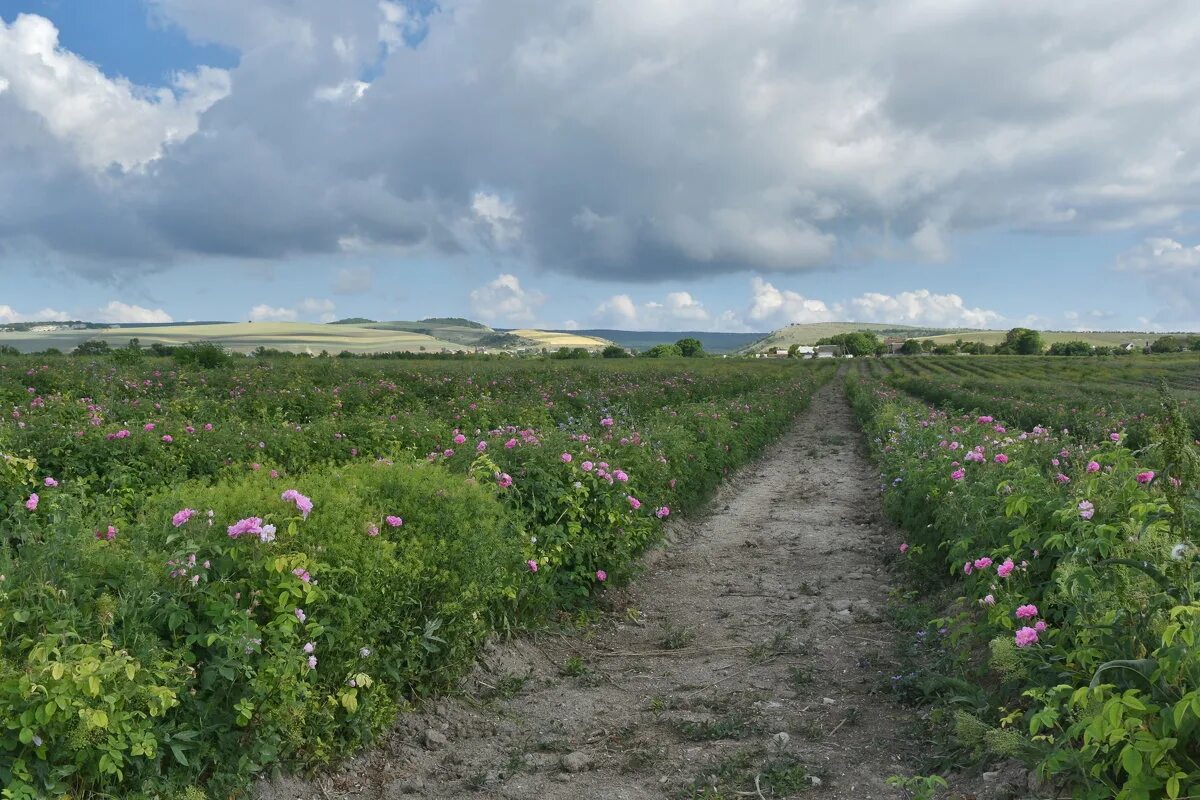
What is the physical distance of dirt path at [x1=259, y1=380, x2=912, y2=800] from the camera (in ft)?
12.9

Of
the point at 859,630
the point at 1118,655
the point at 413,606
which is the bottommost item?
the point at 859,630

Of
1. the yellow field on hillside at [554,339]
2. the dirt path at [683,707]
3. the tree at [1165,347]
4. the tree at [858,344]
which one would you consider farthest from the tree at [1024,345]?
the dirt path at [683,707]

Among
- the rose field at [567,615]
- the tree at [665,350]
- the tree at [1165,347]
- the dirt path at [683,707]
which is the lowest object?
the dirt path at [683,707]

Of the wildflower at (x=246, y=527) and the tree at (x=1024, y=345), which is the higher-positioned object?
the tree at (x=1024, y=345)

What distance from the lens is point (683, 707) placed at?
190 inches

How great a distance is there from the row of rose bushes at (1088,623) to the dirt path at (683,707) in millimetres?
665

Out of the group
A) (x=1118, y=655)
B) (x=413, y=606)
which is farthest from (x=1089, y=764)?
(x=413, y=606)

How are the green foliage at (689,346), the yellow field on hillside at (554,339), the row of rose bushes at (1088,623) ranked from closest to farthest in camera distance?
the row of rose bushes at (1088,623), the green foliage at (689,346), the yellow field on hillside at (554,339)

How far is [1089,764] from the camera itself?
2.78m

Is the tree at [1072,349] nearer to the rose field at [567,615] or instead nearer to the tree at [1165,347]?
the tree at [1165,347]

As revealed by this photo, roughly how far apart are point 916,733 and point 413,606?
9.77 ft

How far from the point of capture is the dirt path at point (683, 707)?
393 centimetres

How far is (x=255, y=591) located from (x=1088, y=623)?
12.4 feet

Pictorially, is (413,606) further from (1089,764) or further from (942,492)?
(942,492)
